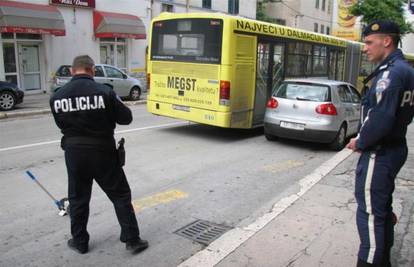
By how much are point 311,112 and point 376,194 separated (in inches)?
248

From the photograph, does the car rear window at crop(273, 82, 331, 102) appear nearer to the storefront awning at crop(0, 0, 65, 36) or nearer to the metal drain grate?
the metal drain grate

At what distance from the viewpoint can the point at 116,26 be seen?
21438 mm

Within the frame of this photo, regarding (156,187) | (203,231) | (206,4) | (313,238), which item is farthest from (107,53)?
(313,238)

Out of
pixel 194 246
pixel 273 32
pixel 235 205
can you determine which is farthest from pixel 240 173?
pixel 273 32

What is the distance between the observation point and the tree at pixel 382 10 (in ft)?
104

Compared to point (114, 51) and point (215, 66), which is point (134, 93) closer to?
point (114, 51)

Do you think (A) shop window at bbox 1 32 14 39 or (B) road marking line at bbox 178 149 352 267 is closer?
(B) road marking line at bbox 178 149 352 267

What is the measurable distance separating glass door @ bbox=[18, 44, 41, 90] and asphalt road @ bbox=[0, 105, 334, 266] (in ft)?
28.1

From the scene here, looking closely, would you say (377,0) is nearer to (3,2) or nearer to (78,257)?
(3,2)

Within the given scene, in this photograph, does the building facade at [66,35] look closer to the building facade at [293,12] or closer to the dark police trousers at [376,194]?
the dark police trousers at [376,194]

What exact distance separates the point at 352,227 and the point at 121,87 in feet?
47.5

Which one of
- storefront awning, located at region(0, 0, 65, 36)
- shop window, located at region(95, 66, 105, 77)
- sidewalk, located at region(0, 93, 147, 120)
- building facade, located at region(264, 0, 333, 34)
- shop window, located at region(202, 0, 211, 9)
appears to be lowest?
sidewalk, located at region(0, 93, 147, 120)

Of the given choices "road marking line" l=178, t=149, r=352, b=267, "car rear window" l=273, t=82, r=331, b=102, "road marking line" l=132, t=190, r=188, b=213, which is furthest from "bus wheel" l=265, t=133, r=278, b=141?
"road marking line" l=132, t=190, r=188, b=213

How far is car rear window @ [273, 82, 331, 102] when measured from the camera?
934 cm
